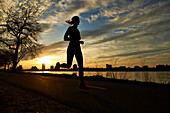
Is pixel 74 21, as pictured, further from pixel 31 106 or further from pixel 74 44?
pixel 31 106

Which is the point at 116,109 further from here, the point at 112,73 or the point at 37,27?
the point at 37,27

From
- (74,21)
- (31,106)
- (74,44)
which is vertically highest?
(74,21)

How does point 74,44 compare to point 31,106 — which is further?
point 74,44

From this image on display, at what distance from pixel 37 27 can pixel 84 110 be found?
31.2 m

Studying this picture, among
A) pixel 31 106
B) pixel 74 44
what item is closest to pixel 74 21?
pixel 74 44

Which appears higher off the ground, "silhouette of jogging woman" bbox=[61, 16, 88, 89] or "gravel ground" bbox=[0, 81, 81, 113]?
"silhouette of jogging woman" bbox=[61, 16, 88, 89]

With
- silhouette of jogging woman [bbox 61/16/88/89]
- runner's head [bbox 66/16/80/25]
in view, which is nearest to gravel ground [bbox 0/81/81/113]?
silhouette of jogging woman [bbox 61/16/88/89]

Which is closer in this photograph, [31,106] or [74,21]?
[31,106]

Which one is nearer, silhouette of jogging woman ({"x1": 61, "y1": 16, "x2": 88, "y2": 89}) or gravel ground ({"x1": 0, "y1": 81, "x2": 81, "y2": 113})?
gravel ground ({"x1": 0, "y1": 81, "x2": 81, "y2": 113})

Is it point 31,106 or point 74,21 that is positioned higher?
point 74,21

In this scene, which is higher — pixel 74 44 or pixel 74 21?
pixel 74 21

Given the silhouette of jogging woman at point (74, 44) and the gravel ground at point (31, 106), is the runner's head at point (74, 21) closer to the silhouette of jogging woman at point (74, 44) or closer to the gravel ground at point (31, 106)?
the silhouette of jogging woman at point (74, 44)

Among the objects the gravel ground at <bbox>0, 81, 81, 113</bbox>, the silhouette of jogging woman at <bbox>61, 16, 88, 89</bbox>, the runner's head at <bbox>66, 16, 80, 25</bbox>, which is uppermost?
the runner's head at <bbox>66, 16, 80, 25</bbox>

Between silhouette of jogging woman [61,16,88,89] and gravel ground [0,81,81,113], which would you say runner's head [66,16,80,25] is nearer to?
silhouette of jogging woman [61,16,88,89]
